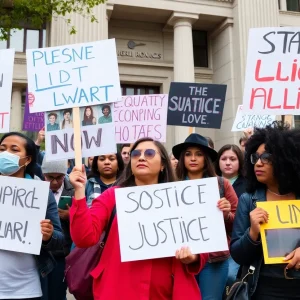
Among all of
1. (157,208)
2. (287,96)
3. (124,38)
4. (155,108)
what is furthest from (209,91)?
(124,38)

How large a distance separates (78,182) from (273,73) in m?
2.19

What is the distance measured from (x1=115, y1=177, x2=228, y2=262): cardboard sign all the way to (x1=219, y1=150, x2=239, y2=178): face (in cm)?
207

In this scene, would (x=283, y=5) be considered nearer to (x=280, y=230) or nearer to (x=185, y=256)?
(x=280, y=230)

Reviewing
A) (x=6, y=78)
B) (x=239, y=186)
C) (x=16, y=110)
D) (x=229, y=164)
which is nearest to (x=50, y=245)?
(x=6, y=78)

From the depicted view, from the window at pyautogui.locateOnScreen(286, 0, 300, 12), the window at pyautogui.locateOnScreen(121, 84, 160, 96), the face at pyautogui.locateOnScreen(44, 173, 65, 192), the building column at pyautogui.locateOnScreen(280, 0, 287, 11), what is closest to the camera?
the face at pyautogui.locateOnScreen(44, 173, 65, 192)

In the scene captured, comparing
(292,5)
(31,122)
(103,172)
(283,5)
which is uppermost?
(292,5)

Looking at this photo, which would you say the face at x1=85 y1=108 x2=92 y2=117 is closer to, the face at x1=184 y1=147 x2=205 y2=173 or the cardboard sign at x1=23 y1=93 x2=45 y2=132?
the face at x1=184 y1=147 x2=205 y2=173

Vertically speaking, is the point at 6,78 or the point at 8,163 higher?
the point at 6,78

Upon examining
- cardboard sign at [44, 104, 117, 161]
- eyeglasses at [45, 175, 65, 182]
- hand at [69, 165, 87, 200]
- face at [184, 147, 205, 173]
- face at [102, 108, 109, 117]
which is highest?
face at [102, 108, 109, 117]

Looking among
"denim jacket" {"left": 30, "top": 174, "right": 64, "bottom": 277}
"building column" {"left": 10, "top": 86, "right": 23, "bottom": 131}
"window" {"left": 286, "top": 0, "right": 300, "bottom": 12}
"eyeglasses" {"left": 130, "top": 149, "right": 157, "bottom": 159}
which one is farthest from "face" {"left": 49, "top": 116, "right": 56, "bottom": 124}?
"window" {"left": 286, "top": 0, "right": 300, "bottom": 12}

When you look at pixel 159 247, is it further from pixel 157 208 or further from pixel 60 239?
pixel 60 239

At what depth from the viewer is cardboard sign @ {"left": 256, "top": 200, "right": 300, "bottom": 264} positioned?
2.50 meters

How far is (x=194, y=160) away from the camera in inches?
146

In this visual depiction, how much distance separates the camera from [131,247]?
8.21 feet
